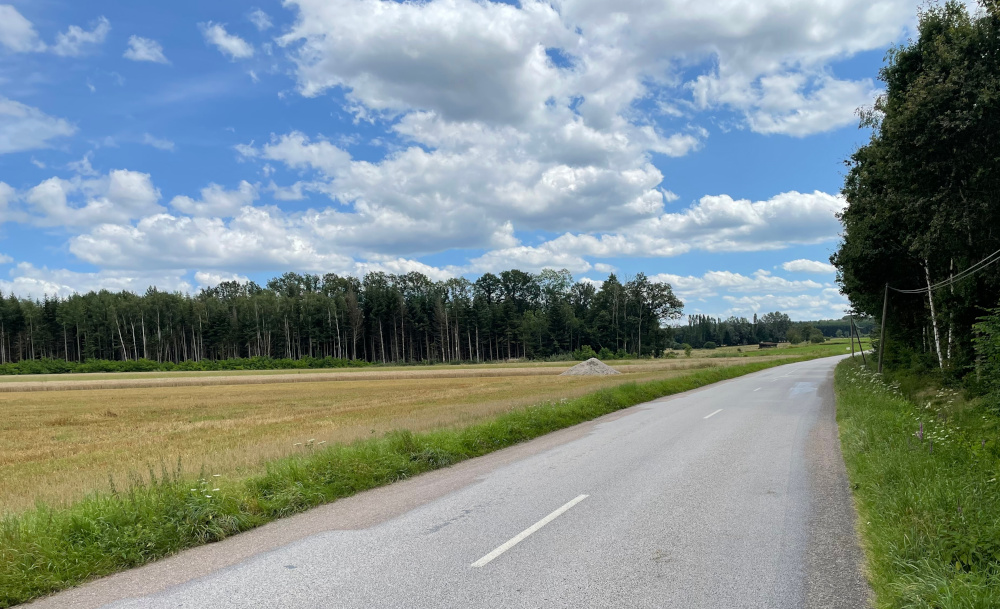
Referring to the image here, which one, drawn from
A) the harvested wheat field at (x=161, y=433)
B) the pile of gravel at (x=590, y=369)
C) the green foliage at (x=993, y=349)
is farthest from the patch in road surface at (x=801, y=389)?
the pile of gravel at (x=590, y=369)

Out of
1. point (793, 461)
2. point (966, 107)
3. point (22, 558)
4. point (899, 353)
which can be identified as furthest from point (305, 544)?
point (899, 353)

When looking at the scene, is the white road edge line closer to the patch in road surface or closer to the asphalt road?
the asphalt road

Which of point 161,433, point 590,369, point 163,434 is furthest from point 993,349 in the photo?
point 590,369

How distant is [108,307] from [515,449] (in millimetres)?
127009

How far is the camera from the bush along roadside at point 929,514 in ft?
14.0

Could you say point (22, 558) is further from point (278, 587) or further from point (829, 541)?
point (829, 541)

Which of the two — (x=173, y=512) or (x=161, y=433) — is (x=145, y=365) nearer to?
(x=161, y=433)

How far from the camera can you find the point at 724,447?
38.0 feet

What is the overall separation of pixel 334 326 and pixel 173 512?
11445 cm

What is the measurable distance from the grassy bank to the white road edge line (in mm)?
3506

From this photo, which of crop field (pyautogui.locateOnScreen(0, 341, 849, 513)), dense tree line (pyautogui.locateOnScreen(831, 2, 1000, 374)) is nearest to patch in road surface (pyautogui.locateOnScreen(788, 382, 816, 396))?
dense tree line (pyautogui.locateOnScreen(831, 2, 1000, 374))

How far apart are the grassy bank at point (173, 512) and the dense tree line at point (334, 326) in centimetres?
10800

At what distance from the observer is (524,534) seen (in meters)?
6.29

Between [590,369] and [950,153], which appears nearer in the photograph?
[950,153]
